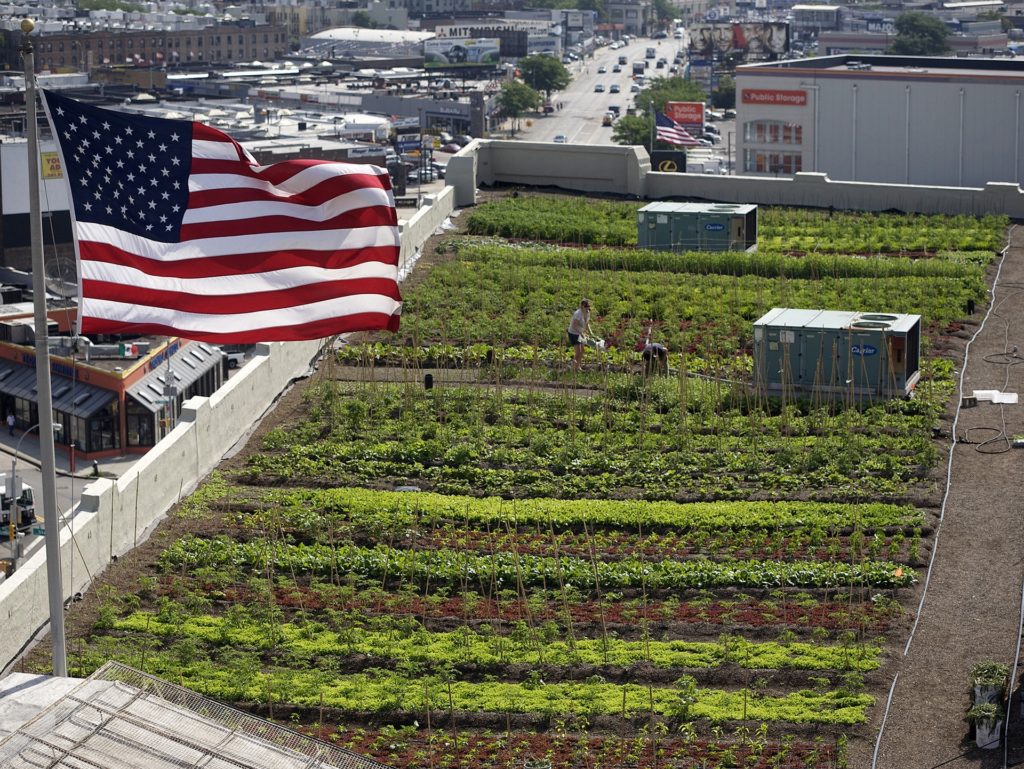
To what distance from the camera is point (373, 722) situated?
2039 cm

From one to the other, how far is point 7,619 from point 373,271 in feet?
20.3

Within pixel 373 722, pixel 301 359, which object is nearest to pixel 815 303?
pixel 301 359

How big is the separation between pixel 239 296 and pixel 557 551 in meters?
6.43

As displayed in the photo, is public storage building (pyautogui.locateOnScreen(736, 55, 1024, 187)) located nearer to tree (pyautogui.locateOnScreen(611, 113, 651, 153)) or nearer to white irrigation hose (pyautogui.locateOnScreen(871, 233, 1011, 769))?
white irrigation hose (pyautogui.locateOnScreen(871, 233, 1011, 769))

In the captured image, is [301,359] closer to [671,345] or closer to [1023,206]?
[671,345]

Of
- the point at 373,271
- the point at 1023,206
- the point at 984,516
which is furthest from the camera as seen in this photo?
the point at 1023,206

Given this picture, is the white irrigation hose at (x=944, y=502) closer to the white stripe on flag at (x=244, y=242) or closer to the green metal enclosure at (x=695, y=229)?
the green metal enclosure at (x=695, y=229)

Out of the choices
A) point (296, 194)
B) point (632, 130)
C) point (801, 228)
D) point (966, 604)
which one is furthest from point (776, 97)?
point (632, 130)

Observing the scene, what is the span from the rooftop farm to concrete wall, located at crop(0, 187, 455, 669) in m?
0.44

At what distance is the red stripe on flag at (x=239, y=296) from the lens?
19703 mm

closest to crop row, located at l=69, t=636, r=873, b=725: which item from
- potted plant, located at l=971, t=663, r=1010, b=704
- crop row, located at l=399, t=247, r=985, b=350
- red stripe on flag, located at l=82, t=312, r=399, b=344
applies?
potted plant, located at l=971, t=663, r=1010, b=704

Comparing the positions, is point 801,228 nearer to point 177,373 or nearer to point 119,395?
point 119,395

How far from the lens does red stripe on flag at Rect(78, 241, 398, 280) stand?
19.8 metres

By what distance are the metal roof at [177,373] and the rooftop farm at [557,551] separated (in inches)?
1607
